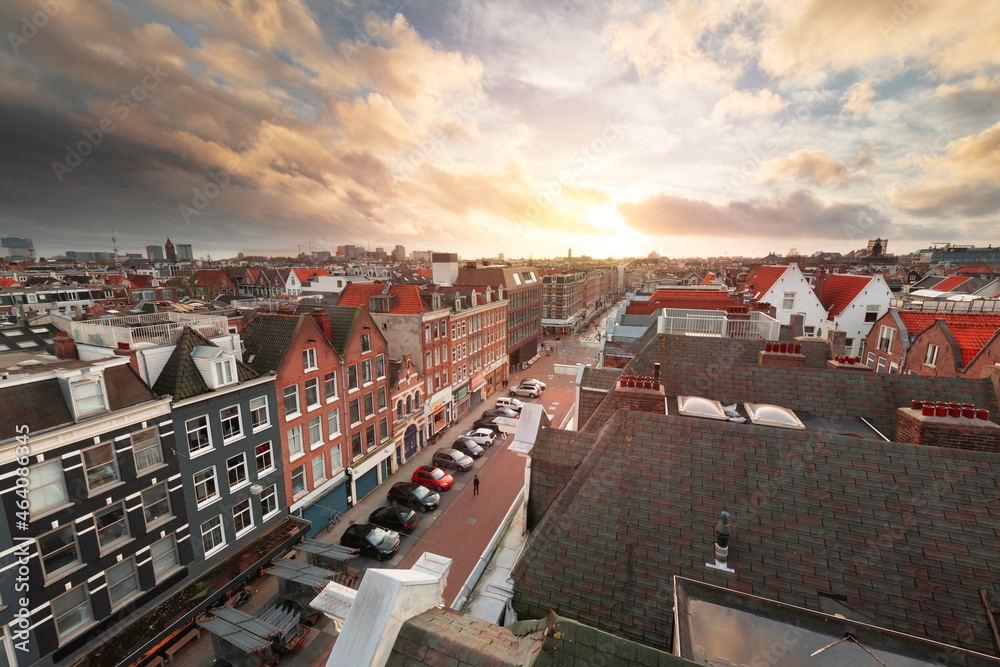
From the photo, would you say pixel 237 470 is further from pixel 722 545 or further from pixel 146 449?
pixel 722 545

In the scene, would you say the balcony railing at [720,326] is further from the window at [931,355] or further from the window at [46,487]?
the window at [46,487]

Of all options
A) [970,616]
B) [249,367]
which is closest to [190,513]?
[249,367]

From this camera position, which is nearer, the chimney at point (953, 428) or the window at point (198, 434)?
the chimney at point (953, 428)

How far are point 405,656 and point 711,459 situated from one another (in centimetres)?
783

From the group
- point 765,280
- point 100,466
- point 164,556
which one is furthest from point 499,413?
point 765,280

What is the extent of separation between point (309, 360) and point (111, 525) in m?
11.2

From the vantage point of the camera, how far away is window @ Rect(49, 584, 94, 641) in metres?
13.9

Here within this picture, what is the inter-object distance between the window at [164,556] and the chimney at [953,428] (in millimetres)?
27727

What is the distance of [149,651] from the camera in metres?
15.2

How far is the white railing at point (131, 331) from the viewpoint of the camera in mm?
17469

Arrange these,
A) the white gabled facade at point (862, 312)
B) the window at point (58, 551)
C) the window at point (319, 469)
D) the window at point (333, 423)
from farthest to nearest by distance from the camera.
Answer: the white gabled facade at point (862, 312)
the window at point (333, 423)
the window at point (319, 469)
the window at point (58, 551)

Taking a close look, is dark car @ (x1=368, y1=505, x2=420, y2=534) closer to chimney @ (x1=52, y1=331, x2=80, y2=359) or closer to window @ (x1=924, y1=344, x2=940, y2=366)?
chimney @ (x1=52, y1=331, x2=80, y2=359)

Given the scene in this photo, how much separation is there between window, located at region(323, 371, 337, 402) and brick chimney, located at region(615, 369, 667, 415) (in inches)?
780

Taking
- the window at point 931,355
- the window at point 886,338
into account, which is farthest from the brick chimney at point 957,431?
the window at point 886,338
